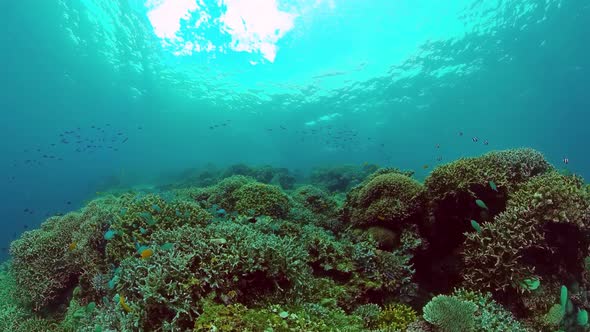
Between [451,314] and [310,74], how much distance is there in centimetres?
3940

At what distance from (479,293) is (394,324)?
1.76 m

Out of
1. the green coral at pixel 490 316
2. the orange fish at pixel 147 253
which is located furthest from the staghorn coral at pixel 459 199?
the orange fish at pixel 147 253

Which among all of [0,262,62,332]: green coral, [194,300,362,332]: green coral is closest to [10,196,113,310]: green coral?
[0,262,62,332]: green coral

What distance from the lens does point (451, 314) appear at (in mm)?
4527

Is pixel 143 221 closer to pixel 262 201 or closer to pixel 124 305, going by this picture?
pixel 124 305

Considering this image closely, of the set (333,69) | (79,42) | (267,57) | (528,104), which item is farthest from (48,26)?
(528,104)

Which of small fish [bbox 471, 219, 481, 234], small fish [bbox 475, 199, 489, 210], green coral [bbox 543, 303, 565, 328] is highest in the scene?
small fish [bbox 475, 199, 489, 210]

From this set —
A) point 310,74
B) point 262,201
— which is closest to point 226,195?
point 262,201

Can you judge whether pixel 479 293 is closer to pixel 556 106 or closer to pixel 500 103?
pixel 500 103

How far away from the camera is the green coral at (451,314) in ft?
14.5

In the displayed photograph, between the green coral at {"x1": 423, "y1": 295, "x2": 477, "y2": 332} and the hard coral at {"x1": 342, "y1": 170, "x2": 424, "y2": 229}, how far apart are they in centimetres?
276

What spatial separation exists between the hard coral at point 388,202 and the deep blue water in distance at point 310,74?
10.4 m

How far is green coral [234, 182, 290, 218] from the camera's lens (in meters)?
8.62

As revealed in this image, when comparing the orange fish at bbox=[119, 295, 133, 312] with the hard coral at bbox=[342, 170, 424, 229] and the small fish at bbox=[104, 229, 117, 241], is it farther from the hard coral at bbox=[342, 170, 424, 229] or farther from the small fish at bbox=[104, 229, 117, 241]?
the hard coral at bbox=[342, 170, 424, 229]
